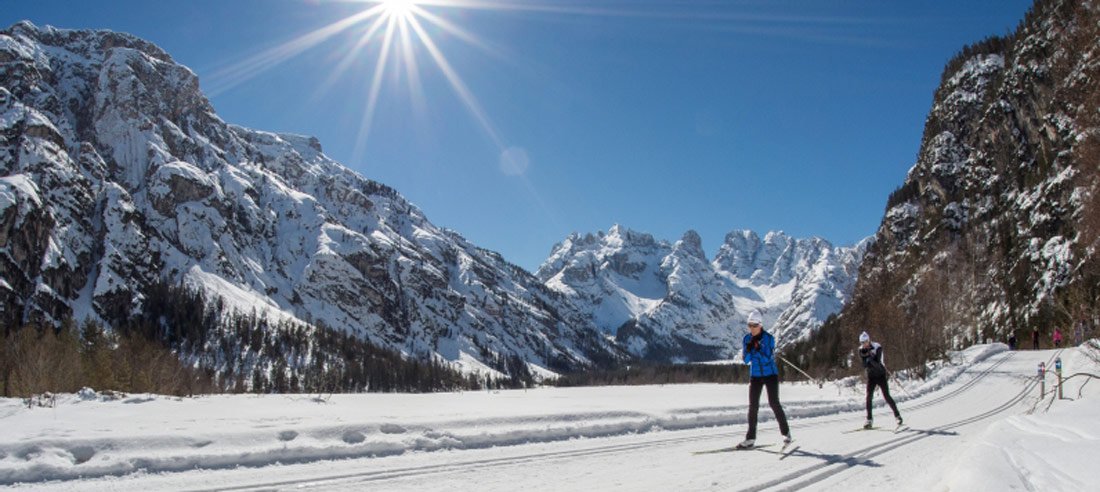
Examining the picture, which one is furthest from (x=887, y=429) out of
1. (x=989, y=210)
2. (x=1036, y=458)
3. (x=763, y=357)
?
(x=989, y=210)

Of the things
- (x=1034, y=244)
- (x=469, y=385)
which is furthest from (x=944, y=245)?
(x=469, y=385)

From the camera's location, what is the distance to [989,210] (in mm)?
84250

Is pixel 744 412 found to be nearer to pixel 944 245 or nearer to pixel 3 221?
pixel 944 245

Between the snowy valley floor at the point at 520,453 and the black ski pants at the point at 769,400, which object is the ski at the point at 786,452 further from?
the black ski pants at the point at 769,400

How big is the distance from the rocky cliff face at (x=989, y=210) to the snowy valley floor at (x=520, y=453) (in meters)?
16.9

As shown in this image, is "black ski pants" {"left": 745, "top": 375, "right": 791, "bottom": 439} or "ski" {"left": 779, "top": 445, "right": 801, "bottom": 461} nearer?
"ski" {"left": 779, "top": 445, "right": 801, "bottom": 461}

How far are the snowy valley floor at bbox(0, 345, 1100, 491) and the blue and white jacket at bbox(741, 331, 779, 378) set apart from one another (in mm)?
1299

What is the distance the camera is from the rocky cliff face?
51.0m

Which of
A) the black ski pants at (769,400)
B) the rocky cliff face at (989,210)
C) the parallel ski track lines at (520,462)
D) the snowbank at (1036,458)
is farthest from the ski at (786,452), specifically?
the rocky cliff face at (989,210)

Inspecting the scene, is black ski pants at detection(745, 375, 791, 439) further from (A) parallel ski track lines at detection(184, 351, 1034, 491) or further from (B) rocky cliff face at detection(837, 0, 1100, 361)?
(B) rocky cliff face at detection(837, 0, 1100, 361)

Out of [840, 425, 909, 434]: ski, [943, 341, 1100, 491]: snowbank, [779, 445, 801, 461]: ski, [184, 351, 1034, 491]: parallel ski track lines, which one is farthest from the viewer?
[840, 425, 909, 434]: ski

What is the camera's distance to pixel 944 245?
91.8 metres

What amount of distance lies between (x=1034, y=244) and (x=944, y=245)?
94.4 ft

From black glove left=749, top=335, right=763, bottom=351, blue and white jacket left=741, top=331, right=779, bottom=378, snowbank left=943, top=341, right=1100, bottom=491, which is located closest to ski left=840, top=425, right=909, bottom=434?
snowbank left=943, top=341, right=1100, bottom=491
